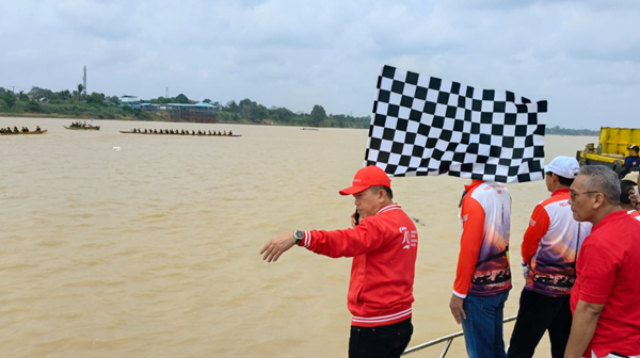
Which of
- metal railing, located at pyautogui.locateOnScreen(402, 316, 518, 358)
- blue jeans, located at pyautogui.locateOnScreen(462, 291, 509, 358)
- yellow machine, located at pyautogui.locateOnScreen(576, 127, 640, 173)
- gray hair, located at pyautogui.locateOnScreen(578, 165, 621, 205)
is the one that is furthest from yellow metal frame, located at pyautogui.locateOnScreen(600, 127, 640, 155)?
gray hair, located at pyautogui.locateOnScreen(578, 165, 621, 205)

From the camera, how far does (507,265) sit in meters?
3.59

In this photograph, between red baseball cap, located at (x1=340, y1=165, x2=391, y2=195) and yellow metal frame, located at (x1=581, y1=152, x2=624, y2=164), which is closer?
red baseball cap, located at (x1=340, y1=165, x2=391, y2=195)

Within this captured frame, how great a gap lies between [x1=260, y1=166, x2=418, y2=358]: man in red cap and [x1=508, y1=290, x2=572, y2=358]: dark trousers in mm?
1152

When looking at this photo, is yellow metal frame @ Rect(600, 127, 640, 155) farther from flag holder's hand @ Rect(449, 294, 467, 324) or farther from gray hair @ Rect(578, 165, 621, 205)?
gray hair @ Rect(578, 165, 621, 205)

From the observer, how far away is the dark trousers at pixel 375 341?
2975mm

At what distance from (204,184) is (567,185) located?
15263 mm

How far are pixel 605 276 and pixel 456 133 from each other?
1.57m

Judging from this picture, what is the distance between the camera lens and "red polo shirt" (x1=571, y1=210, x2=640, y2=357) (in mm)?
2412

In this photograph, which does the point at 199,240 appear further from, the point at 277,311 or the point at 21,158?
the point at 21,158

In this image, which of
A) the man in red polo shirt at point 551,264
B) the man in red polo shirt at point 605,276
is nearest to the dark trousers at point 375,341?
the man in red polo shirt at point 605,276

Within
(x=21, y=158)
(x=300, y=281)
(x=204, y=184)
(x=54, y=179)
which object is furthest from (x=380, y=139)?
(x=21, y=158)

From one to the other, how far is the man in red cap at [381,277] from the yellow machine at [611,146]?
17.2 m

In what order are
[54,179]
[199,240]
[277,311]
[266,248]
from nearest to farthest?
1. [266,248]
2. [277,311]
3. [199,240]
4. [54,179]

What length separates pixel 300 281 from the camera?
7887 millimetres
